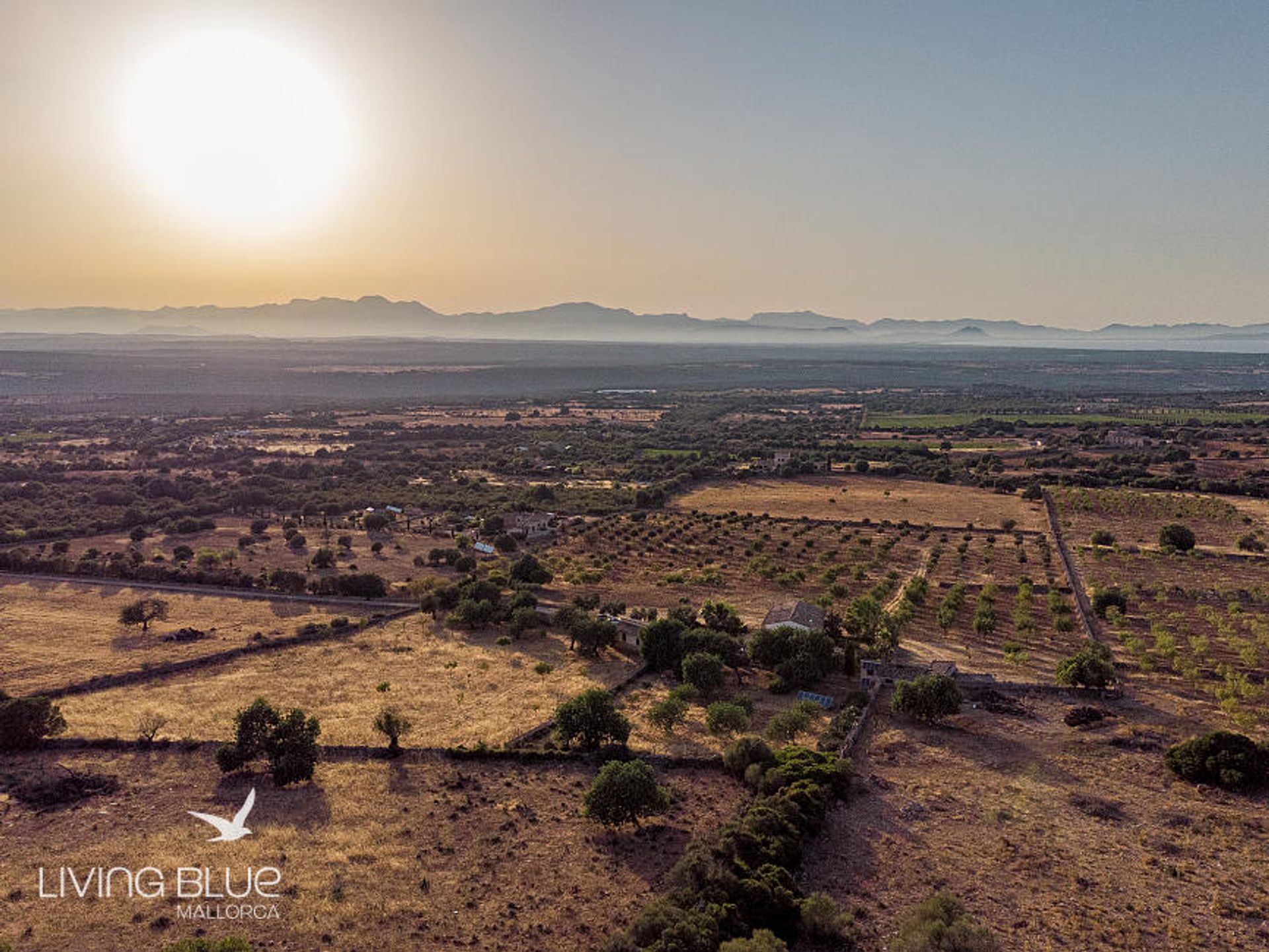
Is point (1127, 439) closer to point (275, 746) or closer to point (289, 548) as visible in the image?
point (289, 548)

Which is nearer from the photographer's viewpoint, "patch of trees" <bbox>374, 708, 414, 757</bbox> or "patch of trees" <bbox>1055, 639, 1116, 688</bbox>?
"patch of trees" <bbox>374, 708, 414, 757</bbox>

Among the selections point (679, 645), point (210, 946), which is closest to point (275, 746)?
point (210, 946)

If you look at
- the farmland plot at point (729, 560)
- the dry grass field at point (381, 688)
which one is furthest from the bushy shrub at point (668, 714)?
the farmland plot at point (729, 560)

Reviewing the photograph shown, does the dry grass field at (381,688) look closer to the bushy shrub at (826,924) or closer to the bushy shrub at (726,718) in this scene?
the bushy shrub at (726,718)

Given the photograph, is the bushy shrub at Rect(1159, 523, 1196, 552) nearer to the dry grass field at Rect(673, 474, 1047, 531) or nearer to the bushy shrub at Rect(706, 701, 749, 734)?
the dry grass field at Rect(673, 474, 1047, 531)

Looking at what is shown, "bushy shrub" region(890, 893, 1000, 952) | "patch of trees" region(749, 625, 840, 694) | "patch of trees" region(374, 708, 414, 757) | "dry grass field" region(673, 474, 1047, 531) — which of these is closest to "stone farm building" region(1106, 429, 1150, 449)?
"dry grass field" region(673, 474, 1047, 531)

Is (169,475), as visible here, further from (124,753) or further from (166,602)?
(124,753)
